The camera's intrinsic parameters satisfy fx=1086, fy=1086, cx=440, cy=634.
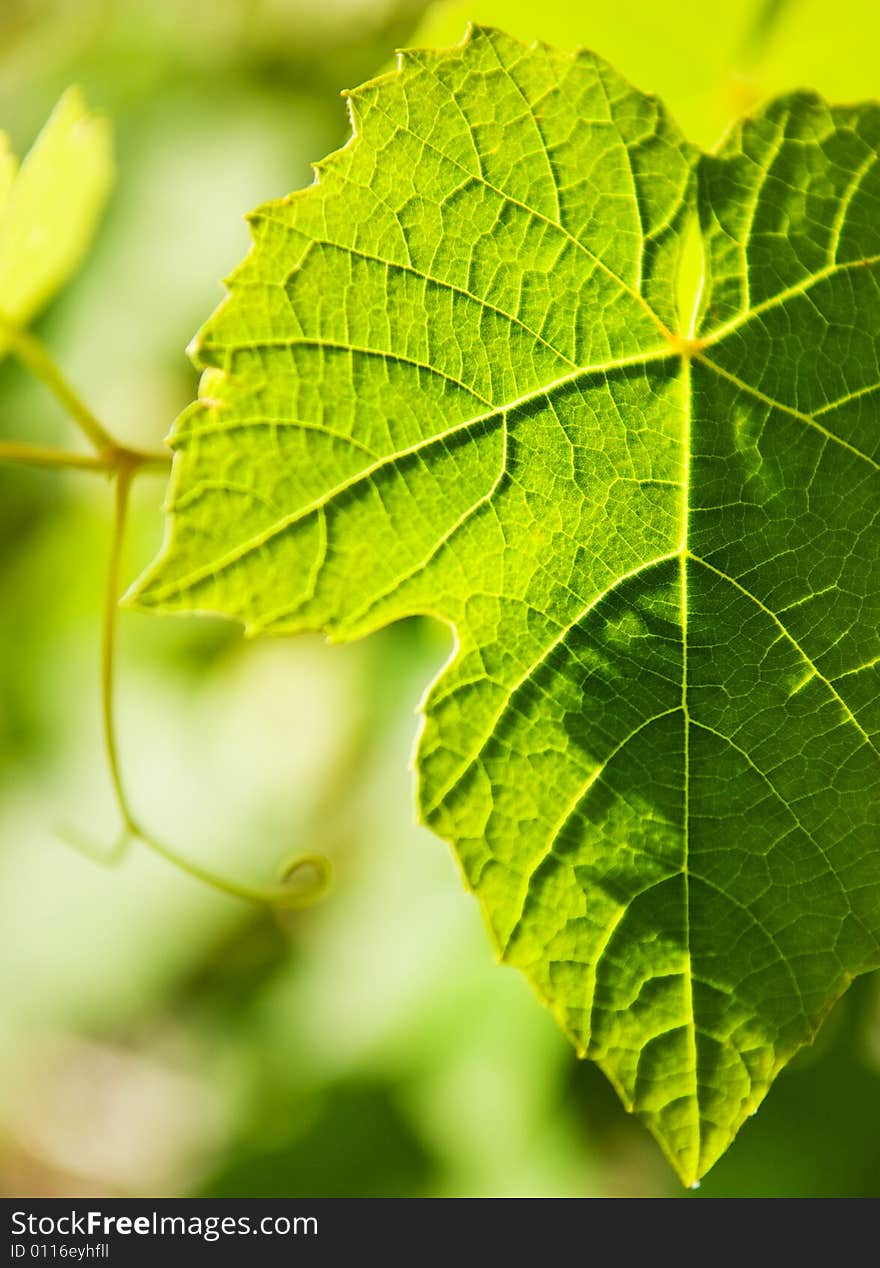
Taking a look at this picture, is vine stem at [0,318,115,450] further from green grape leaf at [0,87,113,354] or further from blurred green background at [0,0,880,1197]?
blurred green background at [0,0,880,1197]

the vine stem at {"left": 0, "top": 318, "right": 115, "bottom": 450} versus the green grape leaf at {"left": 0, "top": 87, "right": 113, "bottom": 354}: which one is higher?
the green grape leaf at {"left": 0, "top": 87, "right": 113, "bottom": 354}

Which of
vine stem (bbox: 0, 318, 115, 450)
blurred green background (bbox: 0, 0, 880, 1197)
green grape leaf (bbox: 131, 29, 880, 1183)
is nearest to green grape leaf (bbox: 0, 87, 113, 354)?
vine stem (bbox: 0, 318, 115, 450)

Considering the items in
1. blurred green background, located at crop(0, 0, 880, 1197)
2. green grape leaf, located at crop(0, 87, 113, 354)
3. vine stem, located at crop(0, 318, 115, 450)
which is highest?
green grape leaf, located at crop(0, 87, 113, 354)

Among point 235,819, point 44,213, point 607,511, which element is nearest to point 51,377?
point 44,213

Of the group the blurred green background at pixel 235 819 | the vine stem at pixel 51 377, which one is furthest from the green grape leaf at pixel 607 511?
the blurred green background at pixel 235 819

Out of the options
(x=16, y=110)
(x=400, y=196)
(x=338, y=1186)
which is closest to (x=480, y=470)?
(x=400, y=196)

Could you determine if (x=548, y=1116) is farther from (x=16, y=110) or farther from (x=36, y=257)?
(x=16, y=110)

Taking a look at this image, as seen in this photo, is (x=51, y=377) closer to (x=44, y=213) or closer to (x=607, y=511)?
(x=44, y=213)

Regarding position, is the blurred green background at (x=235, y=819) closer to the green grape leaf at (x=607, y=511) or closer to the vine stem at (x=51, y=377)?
the vine stem at (x=51, y=377)
